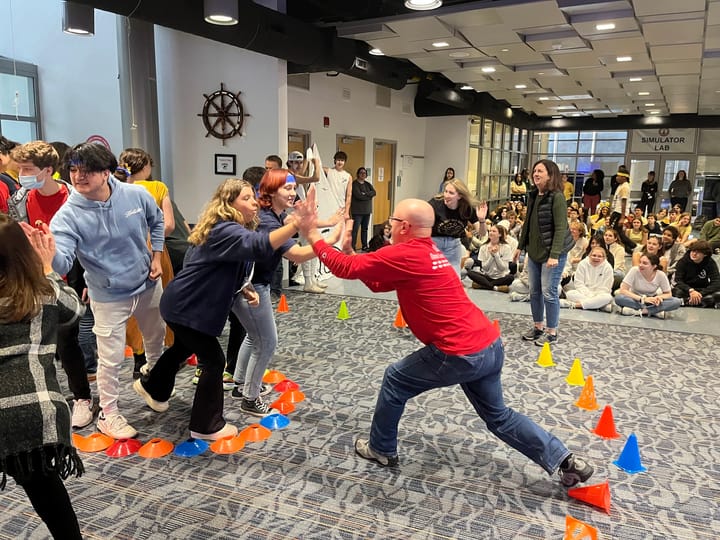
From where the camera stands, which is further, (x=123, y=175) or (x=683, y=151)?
(x=683, y=151)

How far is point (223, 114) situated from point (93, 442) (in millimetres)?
4983

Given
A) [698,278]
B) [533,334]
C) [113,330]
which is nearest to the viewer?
[113,330]

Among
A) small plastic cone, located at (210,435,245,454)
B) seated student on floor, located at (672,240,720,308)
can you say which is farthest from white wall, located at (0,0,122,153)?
seated student on floor, located at (672,240,720,308)

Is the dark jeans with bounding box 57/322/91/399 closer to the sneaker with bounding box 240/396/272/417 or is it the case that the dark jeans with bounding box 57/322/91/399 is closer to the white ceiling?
the sneaker with bounding box 240/396/272/417

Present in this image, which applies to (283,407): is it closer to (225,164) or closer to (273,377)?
(273,377)

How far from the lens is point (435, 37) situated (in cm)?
705

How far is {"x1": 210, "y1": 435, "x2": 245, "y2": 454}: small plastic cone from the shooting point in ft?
9.69

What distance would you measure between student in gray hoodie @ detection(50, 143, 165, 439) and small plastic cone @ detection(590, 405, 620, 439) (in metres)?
2.67

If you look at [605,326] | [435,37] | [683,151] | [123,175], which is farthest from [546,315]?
[683,151]

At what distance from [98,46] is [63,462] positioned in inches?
296

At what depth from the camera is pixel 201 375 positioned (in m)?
2.92

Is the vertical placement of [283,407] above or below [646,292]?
below

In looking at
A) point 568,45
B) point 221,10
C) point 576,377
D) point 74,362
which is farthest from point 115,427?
point 568,45

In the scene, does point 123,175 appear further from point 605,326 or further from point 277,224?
point 605,326
